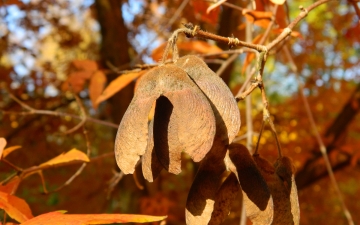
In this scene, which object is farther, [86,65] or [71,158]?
[86,65]

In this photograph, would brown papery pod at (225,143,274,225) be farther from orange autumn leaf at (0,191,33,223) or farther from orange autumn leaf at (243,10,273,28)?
orange autumn leaf at (243,10,273,28)

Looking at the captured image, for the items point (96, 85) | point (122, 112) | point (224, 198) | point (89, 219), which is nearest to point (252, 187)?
point (224, 198)

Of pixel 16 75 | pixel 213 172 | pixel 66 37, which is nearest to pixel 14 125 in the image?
pixel 16 75

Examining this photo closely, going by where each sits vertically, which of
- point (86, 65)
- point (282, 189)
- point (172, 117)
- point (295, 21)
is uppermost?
point (86, 65)

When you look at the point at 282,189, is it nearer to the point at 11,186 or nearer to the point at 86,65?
the point at 11,186

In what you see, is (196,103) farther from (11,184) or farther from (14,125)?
(14,125)

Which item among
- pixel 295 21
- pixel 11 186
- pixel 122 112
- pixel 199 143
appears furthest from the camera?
pixel 122 112
